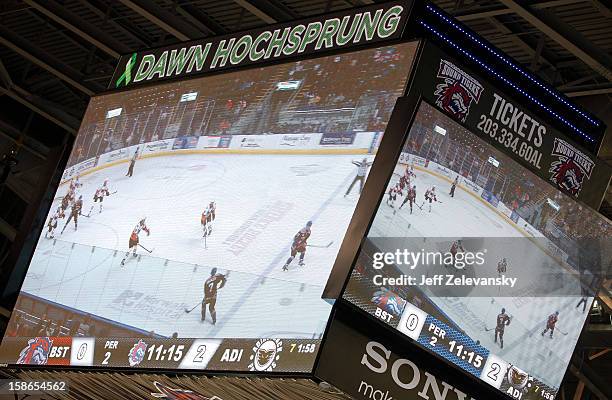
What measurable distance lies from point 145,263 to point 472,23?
26.0ft

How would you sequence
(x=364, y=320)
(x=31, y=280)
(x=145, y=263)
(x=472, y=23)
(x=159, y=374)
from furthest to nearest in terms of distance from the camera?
(x=472, y=23)
(x=31, y=280)
(x=145, y=263)
(x=159, y=374)
(x=364, y=320)

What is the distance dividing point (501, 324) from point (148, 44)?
488 inches

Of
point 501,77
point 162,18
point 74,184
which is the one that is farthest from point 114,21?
point 501,77

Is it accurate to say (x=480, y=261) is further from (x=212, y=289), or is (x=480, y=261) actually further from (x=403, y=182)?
(x=212, y=289)

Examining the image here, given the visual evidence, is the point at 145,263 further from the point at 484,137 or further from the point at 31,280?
the point at 484,137

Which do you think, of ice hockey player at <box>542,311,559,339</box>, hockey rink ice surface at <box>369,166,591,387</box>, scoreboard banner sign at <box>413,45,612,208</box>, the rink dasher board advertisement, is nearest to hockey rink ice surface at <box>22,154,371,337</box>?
the rink dasher board advertisement

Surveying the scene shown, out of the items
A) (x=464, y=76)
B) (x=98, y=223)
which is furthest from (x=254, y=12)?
(x=464, y=76)

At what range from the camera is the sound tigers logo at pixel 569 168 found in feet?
39.5

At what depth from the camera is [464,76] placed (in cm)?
1116

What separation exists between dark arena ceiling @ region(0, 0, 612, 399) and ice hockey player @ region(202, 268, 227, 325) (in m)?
3.96

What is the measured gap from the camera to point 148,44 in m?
22.1

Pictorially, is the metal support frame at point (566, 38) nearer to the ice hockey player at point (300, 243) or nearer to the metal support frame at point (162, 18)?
the metal support frame at point (162, 18)

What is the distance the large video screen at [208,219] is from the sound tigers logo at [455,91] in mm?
387

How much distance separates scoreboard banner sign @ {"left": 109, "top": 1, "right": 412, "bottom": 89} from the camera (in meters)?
11.6
